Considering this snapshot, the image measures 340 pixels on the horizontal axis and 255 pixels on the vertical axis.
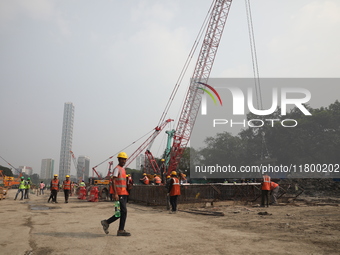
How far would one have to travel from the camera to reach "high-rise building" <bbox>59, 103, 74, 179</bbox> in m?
152

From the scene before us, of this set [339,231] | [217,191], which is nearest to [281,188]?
[217,191]

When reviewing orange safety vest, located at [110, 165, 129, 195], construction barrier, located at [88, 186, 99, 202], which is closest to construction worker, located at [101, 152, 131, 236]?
orange safety vest, located at [110, 165, 129, 195]

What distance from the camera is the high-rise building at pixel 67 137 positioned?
15250 cm

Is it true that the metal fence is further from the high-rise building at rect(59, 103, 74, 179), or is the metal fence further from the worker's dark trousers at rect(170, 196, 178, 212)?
the high-rise building at rect(59, 103, 74, 179)

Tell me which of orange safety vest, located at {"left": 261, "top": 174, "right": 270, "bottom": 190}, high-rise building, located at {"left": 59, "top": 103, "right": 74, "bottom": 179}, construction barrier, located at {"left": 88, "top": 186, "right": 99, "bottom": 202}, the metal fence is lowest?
construction barrier, located at {"left": 88, "top": 186, "right": 99, "bottom": 202}

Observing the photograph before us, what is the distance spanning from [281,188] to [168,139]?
33.4m

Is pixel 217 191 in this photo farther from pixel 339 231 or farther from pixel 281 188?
pixel 339 231

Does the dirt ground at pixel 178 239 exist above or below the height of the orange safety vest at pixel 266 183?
below

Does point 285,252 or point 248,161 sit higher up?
point 248,161

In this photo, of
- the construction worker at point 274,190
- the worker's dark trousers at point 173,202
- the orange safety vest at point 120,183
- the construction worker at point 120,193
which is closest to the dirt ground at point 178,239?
the construction worker at point 120,193

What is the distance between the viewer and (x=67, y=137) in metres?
154

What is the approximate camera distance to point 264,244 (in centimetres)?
563

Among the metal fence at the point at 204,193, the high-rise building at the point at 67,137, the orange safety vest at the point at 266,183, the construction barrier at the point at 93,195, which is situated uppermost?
the high-rise building at the point at 67,137

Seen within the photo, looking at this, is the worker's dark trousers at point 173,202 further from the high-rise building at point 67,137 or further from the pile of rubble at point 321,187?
the high-rise building at point 67,137
